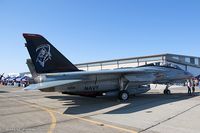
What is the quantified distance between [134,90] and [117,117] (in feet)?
24.8

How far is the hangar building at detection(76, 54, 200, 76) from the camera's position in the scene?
165 feet

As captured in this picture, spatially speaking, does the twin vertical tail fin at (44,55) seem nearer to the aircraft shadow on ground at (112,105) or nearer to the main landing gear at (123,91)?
the aircraft shadow on ground at (112,105)

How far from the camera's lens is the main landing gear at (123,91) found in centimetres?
1577

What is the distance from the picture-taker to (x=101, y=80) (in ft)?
52.2

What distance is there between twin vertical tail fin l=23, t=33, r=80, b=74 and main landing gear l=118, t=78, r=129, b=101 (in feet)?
12.7

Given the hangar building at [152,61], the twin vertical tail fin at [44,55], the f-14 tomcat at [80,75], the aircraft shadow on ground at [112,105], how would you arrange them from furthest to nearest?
the hangar building at [152,61] → the twin vertical tail fin at [44,55] → the f-14 tomcat at [80,75] → the aircraft shadow on ground at [112,105]

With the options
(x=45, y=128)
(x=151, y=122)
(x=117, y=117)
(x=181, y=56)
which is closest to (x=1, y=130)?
(x=45, y=128)

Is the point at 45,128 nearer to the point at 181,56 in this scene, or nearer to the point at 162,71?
the point at 162,71

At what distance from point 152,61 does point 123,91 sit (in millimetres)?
38726

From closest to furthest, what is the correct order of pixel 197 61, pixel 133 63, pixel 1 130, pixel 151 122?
pixel 1 130 → pixel 151 122 → pixel 133 63 → pixel 197 61

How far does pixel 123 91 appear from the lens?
52.3 feet

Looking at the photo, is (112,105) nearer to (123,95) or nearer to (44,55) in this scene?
(123,95)

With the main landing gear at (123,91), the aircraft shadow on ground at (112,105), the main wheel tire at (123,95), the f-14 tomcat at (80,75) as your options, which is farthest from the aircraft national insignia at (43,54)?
the main wheel tire at (123,95)

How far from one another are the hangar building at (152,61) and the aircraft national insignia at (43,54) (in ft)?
111
